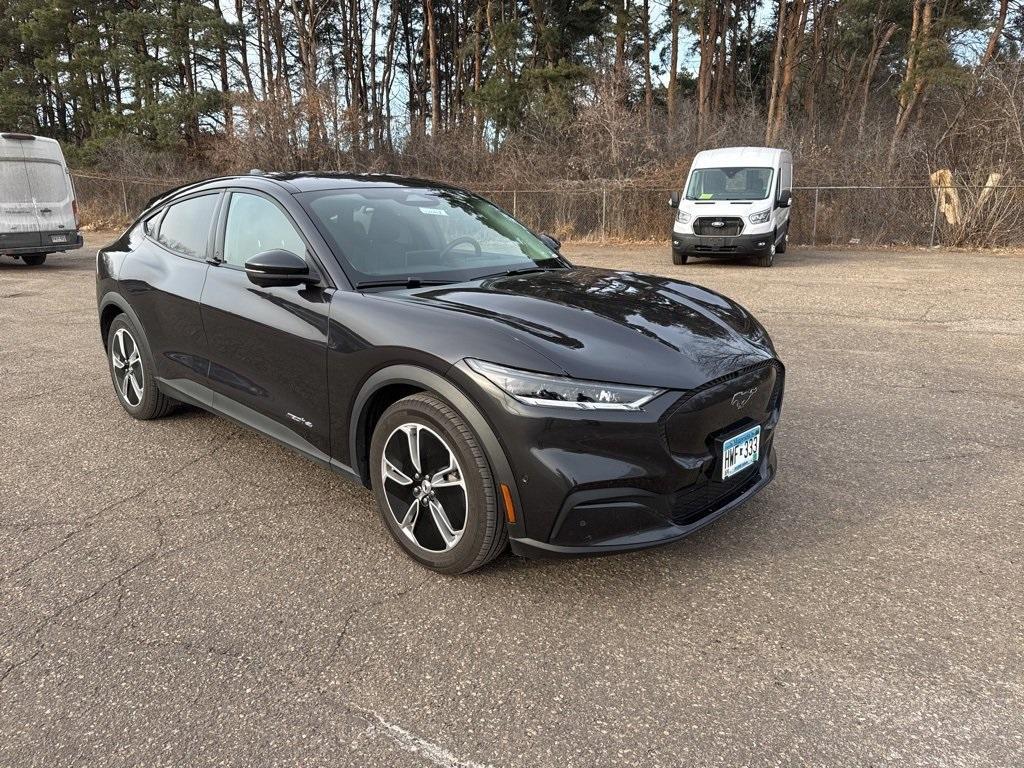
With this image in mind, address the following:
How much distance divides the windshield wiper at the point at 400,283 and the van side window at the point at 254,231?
1.31 ft

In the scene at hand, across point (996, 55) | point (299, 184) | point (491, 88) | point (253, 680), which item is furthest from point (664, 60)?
point (253, 680)

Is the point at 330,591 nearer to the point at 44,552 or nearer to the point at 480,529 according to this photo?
the point at 480,529

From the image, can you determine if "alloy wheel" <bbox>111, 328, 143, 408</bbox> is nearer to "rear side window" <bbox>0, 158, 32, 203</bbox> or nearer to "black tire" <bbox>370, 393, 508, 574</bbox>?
"black tire" <bbox>370, 393, 508, 574</bbox>

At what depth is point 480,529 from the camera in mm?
2783

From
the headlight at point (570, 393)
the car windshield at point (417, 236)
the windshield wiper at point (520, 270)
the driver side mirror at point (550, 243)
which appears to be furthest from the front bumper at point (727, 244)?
the headlight at point (570, 393)

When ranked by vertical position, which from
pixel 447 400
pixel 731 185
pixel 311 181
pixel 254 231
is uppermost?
pixel 731 185

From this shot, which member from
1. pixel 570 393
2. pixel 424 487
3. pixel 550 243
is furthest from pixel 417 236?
pixel 570 393

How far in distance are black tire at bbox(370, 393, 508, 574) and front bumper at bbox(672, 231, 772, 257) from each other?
12661mm

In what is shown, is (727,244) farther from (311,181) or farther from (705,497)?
(705,497)

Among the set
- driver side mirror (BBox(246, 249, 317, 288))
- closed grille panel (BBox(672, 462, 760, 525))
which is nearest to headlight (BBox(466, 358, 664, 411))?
closed grille panel (BBox(672, 462, 760, 525))

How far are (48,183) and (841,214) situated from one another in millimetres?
18052

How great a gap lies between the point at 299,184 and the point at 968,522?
12.1ft

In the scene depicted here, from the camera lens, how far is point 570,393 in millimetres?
2607

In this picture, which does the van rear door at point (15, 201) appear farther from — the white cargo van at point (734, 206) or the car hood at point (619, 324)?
the car hood at point (619, 324)
